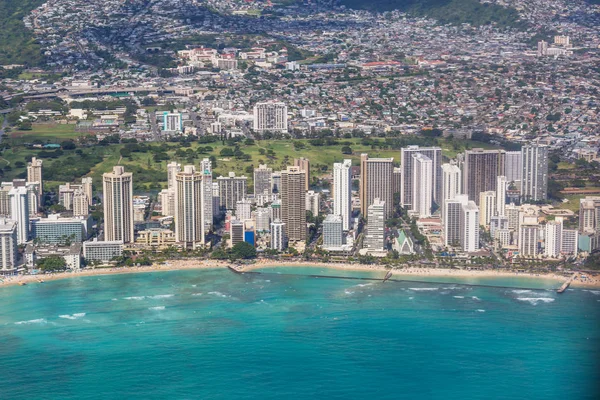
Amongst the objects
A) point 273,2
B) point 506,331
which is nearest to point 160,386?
point 506,331

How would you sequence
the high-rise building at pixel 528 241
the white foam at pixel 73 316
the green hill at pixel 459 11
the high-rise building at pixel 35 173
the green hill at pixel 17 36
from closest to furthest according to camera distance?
the white foam at pixel 73 316
the high-rise building at pixel 528 241
the high-rise building at pixel 35 173
the green hill at pixel 459 11
the green hill at pixel 17 36

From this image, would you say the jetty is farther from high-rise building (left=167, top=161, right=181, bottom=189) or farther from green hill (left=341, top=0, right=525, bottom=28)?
green hill (left=341, top=0, right=525, bottom=28)

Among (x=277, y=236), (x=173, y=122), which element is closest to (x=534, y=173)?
(x=277, y=236)

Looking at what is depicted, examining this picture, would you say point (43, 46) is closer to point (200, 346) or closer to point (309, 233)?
point (309, 233)

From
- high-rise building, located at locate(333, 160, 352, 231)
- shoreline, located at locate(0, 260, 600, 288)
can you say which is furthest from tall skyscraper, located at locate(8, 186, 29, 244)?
high-rise building, located at locate(333, 160, 352, 231)

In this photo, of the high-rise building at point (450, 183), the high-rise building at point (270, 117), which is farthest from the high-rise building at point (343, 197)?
the high-rise building at point (270, 117)

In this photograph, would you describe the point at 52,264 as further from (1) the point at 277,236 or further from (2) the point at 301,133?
(2) the point at 301,133

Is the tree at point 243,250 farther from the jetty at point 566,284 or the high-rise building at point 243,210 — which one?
the jetty at point 566,284

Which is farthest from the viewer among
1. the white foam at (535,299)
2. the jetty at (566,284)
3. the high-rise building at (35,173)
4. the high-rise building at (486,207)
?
the high-rise building at (35,173)
